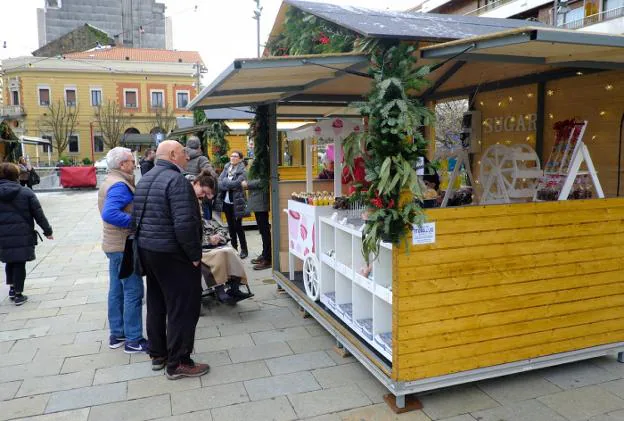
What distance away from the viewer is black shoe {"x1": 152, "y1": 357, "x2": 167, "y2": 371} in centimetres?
400

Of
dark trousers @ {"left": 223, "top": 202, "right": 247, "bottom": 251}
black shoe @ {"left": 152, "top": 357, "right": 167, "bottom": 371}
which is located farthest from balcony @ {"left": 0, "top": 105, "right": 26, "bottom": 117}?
black shoe @ {"left": 152, "top": 357, "right": 167, "bottom": 371}

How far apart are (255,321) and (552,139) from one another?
3.46 m

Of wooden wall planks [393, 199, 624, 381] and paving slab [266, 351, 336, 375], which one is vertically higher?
wooden wall planks [393, 199, 624, 381]

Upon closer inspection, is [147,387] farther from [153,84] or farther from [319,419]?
[153,84]

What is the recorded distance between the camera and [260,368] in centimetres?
399

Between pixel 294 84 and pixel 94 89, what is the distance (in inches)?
1823

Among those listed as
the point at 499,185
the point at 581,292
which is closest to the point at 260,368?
the point at 581,292

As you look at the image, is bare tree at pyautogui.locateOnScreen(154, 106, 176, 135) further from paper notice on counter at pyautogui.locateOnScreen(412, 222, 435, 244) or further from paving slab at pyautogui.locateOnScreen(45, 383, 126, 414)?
paper notice on counter at pyautogui.locateOnScreen(412, 222, 435, 244)

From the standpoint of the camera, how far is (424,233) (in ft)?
10.3

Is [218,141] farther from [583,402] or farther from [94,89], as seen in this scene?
[94,89]

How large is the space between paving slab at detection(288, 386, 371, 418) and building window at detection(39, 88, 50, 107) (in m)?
48.7

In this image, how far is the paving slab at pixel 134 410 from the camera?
330 cm

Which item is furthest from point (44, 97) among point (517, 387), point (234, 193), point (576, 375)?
point (576, 375)

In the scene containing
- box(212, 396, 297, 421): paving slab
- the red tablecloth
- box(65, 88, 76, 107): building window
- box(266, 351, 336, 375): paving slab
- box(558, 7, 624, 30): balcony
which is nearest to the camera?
box(212, 396, 297, 421): paving slab
